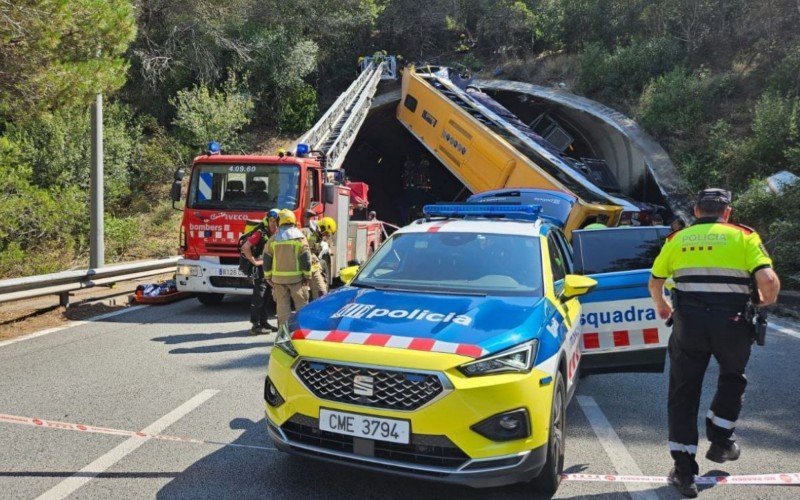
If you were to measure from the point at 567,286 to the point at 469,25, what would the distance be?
30.7 m

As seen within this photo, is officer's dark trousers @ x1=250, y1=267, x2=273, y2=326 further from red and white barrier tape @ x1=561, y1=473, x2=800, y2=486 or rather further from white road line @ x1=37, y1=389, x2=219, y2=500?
red and white barrier tape @ x1=561, y1=473, x2=800, y2=486

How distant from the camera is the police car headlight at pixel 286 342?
345 centimetres

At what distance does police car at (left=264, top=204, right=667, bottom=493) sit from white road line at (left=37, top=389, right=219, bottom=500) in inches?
45.0

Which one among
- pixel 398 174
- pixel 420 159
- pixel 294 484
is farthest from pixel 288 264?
pixel 398 174

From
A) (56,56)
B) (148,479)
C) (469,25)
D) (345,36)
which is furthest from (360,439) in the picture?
(469,25)

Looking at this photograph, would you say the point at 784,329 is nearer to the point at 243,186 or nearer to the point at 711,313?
the point at 711,313

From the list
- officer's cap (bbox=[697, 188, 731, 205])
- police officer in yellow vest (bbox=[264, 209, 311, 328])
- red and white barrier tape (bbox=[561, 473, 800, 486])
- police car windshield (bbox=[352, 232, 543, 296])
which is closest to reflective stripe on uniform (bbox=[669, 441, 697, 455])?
red and white barrier tape (bbox=[561, 473, 800, 486])

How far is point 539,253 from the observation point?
14.5 feet

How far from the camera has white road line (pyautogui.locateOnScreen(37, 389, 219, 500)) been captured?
3.38 meters

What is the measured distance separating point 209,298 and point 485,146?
25.1 ft

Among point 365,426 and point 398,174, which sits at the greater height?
point 398,174

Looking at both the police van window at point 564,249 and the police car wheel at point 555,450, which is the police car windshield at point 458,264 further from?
the police van window at point 564,249

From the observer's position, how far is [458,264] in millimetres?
4492

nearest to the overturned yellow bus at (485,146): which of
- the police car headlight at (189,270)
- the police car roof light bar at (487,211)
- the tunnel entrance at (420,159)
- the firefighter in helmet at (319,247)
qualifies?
the tunnel entrance at (420,159)
